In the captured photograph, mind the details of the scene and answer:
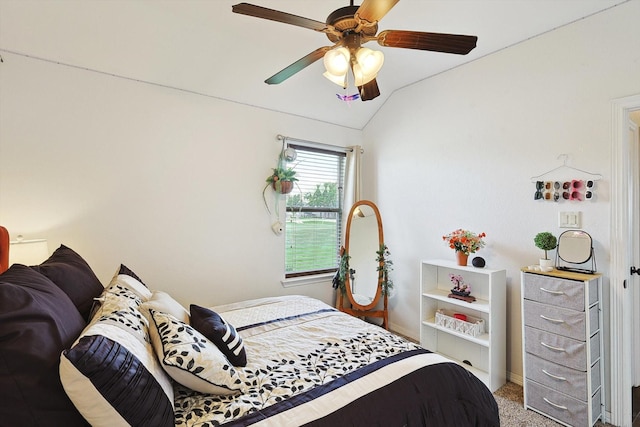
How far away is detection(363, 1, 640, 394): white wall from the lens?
2.10 m

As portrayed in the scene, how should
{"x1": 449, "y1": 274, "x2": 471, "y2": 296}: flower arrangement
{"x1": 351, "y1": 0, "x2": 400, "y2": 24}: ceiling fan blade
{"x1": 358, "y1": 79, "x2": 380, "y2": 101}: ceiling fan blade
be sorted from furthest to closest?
{"x1": 449, "y1": 274, "x2": 471, "y2": 296}: flower arrangement
{"x1": 358, "y1": 79, "x2": 380, "y2": 101}: ceiling fan blade
{"x1": 351, "y1": 0, "x2": 400, "y2": 24}: ceiling fan blade

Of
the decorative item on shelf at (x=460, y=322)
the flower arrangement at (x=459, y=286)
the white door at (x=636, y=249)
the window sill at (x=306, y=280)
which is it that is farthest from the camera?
the window sill at (x=306, y=280)

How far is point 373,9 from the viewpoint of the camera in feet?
4.29

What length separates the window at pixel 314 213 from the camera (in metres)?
3.45

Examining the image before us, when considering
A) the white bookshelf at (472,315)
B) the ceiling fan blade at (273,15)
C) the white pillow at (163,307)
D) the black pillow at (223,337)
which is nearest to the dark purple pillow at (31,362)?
the white pillow at (163,307)

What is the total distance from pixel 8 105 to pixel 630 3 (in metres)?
4.12

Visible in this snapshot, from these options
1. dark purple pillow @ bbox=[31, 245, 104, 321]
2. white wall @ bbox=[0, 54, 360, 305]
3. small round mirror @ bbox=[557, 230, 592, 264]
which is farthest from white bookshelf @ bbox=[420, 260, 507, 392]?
dark purple pillow @ bbox=[31, 245, 104, 321]

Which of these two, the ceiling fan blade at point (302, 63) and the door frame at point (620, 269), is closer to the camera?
the ceiling fan blade at point (302, 63)

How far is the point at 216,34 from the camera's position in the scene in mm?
2359

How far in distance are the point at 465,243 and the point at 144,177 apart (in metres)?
2.75

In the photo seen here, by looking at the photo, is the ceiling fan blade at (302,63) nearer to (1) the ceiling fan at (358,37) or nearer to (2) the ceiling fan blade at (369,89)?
(1) the ceiling fan at (358,37)

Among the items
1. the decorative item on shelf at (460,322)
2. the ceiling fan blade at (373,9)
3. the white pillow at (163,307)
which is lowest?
the decorative item on shelf at (460,322)

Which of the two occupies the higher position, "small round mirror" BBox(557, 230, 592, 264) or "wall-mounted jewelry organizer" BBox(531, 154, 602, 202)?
"wall-mounted jewelry organizer" BBox(531, 154, 602, 202)

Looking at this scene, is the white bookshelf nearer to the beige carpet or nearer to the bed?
the beige carpet
